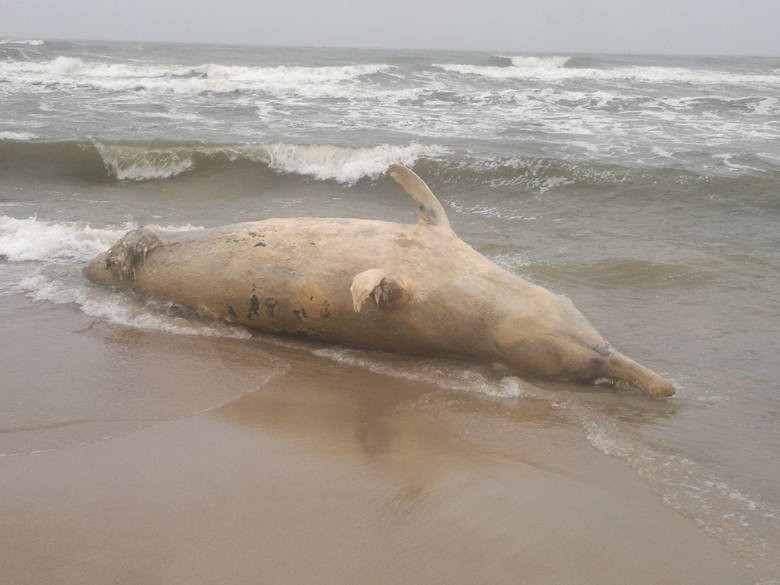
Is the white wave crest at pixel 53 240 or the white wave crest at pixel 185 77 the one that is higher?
the white wave crest at pixel 185 77

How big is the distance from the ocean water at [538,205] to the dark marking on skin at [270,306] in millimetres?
250

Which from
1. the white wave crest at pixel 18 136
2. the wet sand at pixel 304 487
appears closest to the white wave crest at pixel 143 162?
the white wave crest at pixel 18 136

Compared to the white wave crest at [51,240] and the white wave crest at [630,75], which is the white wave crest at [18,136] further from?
the white wave crest at [630,75]

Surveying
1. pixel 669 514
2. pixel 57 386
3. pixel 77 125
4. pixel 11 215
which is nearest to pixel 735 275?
pixel 669 514

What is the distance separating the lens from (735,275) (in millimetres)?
7055

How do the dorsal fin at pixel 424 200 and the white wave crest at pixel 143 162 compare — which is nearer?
the dorsal fin at pixel 424 200

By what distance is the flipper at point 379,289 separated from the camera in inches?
181

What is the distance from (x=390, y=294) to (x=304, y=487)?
1.68 metres

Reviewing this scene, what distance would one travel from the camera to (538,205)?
34.3ft

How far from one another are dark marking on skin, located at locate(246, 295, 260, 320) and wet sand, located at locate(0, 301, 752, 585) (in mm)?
580

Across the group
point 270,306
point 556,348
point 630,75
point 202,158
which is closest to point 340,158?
point 202,158

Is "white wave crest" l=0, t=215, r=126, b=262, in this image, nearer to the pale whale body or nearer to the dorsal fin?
the pale whale body

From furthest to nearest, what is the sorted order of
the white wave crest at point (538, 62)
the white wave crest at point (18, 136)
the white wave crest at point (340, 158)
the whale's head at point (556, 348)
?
the white wave crest at point (538, 62) → the white wave crest at point (18, 136) → the white wave crest at point (340, 158) → the whale's head at point (556, 348)

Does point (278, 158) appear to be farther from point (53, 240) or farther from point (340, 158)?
point (53, 240)
